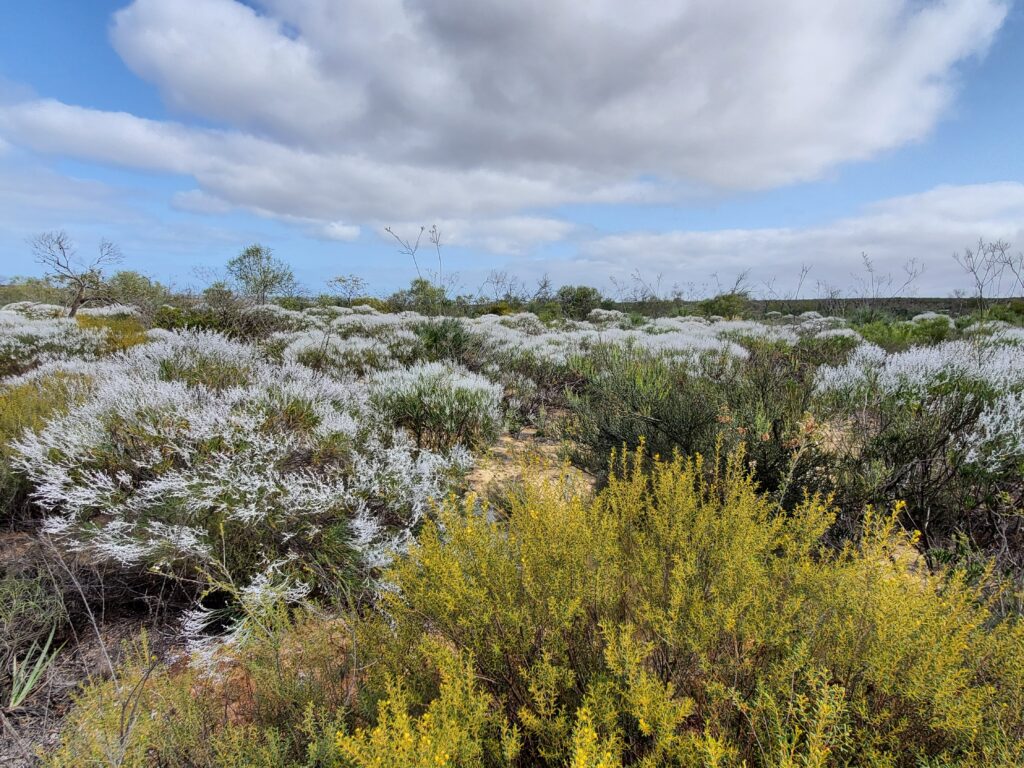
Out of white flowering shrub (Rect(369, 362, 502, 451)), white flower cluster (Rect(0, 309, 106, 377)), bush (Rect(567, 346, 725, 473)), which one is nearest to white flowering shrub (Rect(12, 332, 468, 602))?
white flowering shrub (Rect(369, 362, 502, 451))

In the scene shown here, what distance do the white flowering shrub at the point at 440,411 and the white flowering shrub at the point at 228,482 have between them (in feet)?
2.34

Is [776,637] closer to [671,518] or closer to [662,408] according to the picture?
[671,518]

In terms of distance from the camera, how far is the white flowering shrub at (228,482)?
2.83m

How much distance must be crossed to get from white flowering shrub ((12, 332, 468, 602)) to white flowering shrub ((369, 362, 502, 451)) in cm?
71

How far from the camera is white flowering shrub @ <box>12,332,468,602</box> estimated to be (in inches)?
112

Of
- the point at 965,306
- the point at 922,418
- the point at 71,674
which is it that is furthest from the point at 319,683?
the point at 965,306

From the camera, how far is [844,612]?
1.64 meters

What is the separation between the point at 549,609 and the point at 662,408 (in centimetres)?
297

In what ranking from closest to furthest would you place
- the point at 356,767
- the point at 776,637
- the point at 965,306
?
the point at 356,767 < the point at 776,637 < the point at 965,306

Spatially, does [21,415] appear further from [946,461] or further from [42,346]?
[946,461]

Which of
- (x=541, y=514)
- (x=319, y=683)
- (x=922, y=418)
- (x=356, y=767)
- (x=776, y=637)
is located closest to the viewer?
(x=356, y=767)

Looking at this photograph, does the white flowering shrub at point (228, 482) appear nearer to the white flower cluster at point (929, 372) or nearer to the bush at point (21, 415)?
the bush at point (21, 415)

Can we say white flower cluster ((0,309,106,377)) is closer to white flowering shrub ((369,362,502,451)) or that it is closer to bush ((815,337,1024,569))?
white flowering shrub ((369,362,502,451))

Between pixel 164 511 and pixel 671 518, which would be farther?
pixel 164 511
